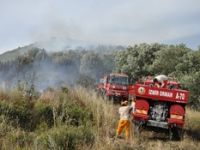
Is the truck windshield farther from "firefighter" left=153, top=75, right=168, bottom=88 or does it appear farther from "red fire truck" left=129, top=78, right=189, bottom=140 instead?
"red fire truck" left=129, top=78, right=189, bottom=140

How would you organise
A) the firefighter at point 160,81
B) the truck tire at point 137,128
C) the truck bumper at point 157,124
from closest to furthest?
the truck tire at point 137,128
the truck bumper at point 157,124
the firefighter at point 160,81

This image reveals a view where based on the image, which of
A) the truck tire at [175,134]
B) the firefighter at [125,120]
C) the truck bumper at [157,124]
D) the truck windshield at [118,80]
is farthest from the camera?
the truck windshield at [118,80]

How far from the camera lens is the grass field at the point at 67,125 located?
Result: 1063cm

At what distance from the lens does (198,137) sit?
747 inches

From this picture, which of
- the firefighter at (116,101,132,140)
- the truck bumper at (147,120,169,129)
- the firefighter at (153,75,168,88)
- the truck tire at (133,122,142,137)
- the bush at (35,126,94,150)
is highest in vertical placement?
the firefighter at (153,75,168,88)

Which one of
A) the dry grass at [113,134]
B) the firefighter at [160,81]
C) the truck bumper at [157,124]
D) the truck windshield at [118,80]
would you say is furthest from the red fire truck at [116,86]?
the truck bumper at [157,124]

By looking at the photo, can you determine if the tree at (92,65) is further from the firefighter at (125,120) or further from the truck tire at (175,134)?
the firefighter at (125,120)

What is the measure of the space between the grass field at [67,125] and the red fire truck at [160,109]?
0.52m

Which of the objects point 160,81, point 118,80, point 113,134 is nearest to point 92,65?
point 118,80

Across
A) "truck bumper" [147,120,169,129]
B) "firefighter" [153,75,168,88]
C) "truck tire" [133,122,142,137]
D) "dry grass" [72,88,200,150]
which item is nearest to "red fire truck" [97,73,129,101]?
"dry grass" [72,88,200,150]

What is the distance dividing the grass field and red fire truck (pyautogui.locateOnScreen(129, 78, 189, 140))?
1.69ft

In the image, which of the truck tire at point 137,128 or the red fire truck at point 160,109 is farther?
the red fire truck at point 160,109

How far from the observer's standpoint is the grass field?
34.9ft

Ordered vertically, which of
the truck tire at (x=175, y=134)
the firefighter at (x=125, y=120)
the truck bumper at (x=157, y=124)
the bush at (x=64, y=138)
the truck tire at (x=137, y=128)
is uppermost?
the bush at (x=64, y=138)
